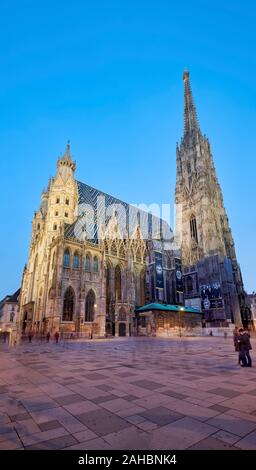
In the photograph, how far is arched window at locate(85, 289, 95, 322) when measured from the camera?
126ft

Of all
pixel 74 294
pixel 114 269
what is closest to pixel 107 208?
pixel 114 269

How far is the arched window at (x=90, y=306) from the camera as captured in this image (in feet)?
126

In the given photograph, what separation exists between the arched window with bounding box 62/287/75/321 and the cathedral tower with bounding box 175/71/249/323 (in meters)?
26.6

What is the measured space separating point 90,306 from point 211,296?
24.7 metres

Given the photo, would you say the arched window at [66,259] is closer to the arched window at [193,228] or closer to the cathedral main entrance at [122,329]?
the cathedral main entrance at [122,329]

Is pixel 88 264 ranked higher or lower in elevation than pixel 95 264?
lower

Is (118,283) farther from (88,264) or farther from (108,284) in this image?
(88,264)

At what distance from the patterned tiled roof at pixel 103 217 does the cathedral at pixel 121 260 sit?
29cm

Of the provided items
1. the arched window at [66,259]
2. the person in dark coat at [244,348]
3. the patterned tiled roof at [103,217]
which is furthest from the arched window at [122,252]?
the person in dark coat at [244,348]

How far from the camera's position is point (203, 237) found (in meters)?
55.9

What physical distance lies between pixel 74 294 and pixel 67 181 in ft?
79.9

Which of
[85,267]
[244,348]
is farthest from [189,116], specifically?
[244,348]
